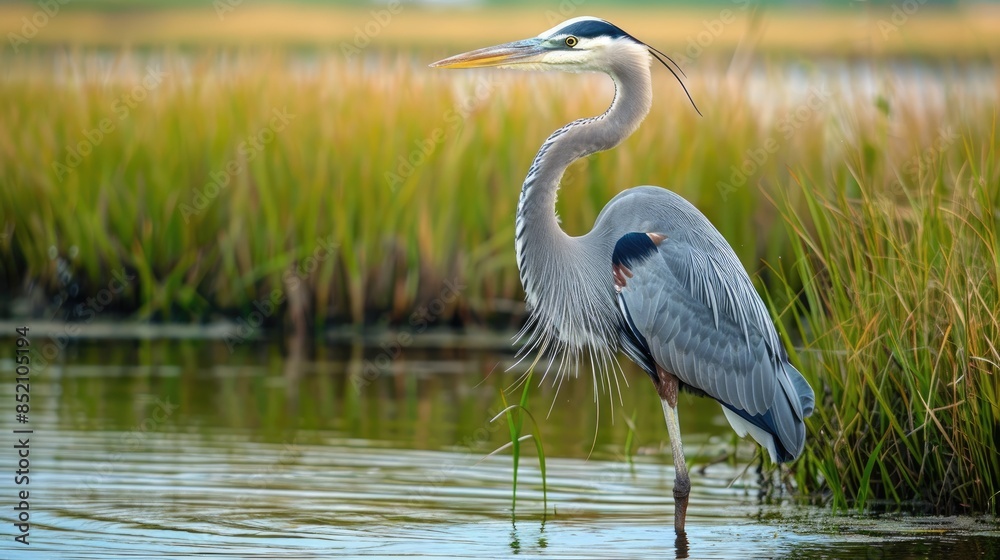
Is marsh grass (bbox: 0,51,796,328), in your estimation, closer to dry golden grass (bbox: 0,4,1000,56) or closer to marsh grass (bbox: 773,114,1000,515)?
marsh grass (bbox: 773,114,1000,515)

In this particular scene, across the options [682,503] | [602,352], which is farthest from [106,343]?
[682,503]

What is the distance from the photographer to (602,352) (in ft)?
22.1

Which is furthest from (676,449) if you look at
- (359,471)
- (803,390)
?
(359,471)

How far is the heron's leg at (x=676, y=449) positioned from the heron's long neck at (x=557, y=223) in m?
0.40

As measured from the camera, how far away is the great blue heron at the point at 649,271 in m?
6.19

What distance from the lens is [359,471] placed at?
6.93 metres

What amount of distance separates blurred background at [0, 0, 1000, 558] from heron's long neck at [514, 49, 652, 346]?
2.46 feet

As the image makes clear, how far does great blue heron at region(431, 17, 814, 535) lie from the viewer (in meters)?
6.19

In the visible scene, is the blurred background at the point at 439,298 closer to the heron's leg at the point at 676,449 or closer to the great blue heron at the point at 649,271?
the heron's leg at the point at 676,449

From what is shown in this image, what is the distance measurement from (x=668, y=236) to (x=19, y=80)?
8063mm

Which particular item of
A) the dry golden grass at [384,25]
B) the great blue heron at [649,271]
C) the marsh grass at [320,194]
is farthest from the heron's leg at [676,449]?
the dry golden grass at [384,25]

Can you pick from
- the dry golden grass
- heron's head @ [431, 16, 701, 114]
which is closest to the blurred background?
heron's head @ [431, 16, 701, 114]

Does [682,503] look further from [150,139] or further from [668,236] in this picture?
[150,139]

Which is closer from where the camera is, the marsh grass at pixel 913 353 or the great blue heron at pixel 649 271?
the marsh grass at pixel 913 353
